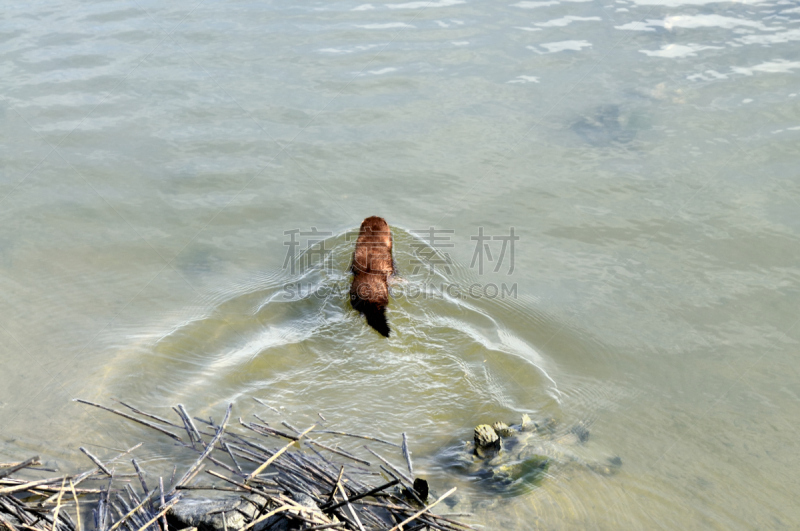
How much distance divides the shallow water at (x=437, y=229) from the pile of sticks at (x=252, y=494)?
449 millimetres

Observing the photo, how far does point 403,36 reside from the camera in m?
12.0

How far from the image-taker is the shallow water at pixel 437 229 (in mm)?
5027

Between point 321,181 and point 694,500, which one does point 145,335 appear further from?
point 694,500

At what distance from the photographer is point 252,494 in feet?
12.1

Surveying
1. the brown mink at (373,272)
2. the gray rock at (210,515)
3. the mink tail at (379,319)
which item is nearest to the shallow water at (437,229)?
the mink tail at (379,319)

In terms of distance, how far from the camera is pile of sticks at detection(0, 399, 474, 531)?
3299mm

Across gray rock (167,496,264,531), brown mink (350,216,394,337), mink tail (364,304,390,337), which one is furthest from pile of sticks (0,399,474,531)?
brown mink (350,216,394,337)

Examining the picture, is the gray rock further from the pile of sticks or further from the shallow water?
the shallow water

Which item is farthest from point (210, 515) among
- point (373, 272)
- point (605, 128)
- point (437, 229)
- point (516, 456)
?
point (605, 128)

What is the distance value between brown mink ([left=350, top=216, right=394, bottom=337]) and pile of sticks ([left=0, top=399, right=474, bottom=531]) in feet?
4.97

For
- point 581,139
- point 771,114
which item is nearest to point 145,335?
point 581,139

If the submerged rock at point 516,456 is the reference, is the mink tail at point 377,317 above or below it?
above

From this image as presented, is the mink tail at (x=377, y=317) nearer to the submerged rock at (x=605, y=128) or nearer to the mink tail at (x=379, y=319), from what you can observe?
the mink tail at (x=379, y=319)

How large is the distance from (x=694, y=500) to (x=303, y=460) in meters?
2.75
